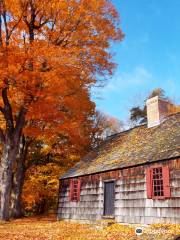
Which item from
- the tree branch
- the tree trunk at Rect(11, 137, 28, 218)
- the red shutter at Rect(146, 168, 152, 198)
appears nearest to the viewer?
the red shutter at Rect(146, 168, 152, 198)

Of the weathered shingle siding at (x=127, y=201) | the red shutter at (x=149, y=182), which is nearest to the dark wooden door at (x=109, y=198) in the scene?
the weathered shingle siding at (x=127, y=201)

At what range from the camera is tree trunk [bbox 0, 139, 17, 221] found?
17.9 meters

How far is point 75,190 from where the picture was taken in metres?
20.6

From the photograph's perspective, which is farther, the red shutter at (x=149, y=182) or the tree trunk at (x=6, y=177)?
the tree trunk at (x=6, y=177)

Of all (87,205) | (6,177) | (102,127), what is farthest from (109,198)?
(102,127)

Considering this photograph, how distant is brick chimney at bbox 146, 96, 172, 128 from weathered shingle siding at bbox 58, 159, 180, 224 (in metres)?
5.17

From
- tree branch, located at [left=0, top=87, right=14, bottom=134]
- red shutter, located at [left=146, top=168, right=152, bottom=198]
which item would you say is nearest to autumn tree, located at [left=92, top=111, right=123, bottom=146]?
tree branch, located at [left=0, top=87, right=14, bottom=134]

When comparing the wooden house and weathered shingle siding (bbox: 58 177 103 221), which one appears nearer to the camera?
the wooden house

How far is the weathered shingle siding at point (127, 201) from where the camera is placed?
13.3 m

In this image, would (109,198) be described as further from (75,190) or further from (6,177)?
(6,177)

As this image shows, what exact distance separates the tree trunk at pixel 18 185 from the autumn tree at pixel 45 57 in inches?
278

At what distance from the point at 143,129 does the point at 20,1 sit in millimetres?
11966

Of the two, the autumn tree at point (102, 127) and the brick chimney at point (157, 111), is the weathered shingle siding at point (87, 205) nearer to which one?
the brick chimney at point (157, 111)

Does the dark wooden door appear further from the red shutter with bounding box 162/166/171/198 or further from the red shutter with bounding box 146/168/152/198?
the red shutter with bounding box 162/166/171/198
